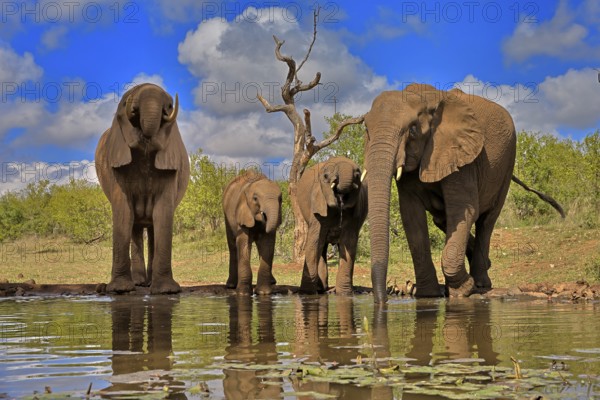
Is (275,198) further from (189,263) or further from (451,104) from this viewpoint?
(189,263)

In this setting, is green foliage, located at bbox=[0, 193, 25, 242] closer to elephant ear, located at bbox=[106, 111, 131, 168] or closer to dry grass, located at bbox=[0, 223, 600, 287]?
dry grass, located at bbox=[0, 223, 600, 287]

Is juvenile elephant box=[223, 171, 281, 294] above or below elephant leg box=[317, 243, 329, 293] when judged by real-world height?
above

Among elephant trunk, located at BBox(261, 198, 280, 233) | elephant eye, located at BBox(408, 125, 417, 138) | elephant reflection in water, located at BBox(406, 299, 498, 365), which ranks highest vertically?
elephant eye, located at BBox(408, 125, 417, 138)

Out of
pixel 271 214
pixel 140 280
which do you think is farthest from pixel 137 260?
pixel 271 214

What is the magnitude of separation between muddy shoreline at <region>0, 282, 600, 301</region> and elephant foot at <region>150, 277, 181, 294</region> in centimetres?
43

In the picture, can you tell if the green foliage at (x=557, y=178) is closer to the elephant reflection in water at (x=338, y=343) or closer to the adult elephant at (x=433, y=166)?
A: the adult elephant at (x=433, y=166)

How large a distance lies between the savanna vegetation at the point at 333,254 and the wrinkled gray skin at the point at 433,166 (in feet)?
12.0

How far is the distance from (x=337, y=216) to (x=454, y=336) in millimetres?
7793

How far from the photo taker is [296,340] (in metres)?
6.25

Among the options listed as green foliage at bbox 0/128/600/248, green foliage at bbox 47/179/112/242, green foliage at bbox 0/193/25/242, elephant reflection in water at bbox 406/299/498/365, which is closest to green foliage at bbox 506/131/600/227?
green foliage at bbox 0/128/600/248

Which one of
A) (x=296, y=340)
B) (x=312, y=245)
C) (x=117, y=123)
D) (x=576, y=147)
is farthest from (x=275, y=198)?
(x=576, y=147)

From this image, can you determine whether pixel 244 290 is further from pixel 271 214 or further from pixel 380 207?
pixel 380 207

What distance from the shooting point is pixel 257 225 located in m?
14.6

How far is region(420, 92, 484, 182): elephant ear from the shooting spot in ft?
36.6
